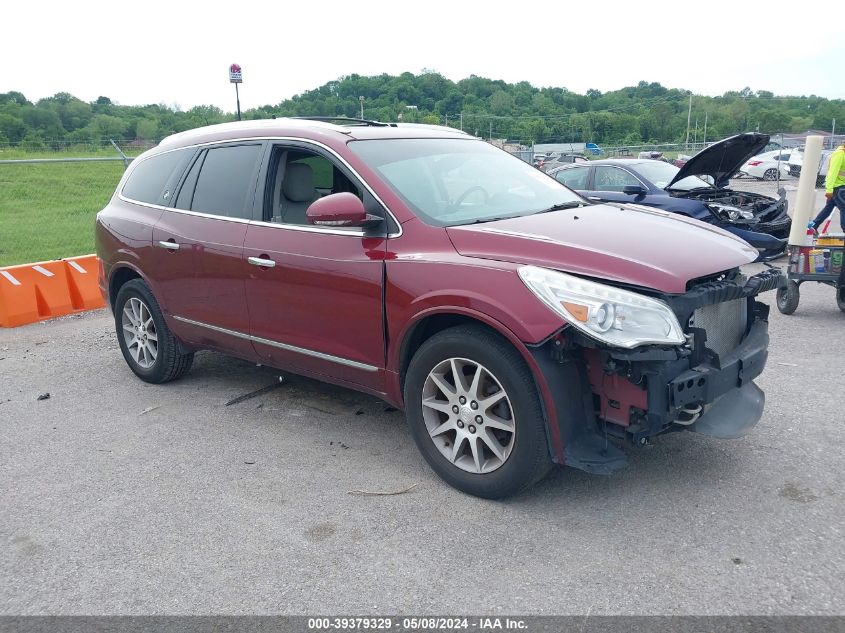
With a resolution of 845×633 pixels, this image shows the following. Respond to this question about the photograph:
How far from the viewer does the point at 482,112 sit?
39.6 meters

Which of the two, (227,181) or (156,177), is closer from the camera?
(227,181)

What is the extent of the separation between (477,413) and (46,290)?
274 inches

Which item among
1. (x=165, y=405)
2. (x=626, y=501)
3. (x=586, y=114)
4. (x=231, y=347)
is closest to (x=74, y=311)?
(x=165, y=405)

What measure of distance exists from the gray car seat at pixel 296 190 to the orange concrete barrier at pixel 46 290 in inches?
200

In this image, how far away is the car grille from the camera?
3.56 meters

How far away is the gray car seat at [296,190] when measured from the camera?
4.69 metres

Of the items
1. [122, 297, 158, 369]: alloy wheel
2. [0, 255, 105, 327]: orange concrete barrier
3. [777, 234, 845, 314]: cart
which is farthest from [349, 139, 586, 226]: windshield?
[0, 255, 105, 327]: orange concrete barrier

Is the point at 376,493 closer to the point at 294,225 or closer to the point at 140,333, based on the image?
the point at 294,225

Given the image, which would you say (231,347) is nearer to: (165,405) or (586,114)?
(165,405)

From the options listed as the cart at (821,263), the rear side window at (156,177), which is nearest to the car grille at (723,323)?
the cart at (821,263)

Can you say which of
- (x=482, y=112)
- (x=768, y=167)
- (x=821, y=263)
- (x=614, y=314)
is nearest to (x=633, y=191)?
(x=821, y=263)

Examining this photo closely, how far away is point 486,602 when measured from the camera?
9.55ft

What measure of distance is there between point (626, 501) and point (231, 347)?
285 centimetres

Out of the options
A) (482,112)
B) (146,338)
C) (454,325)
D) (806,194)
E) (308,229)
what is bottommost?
(146,338)
